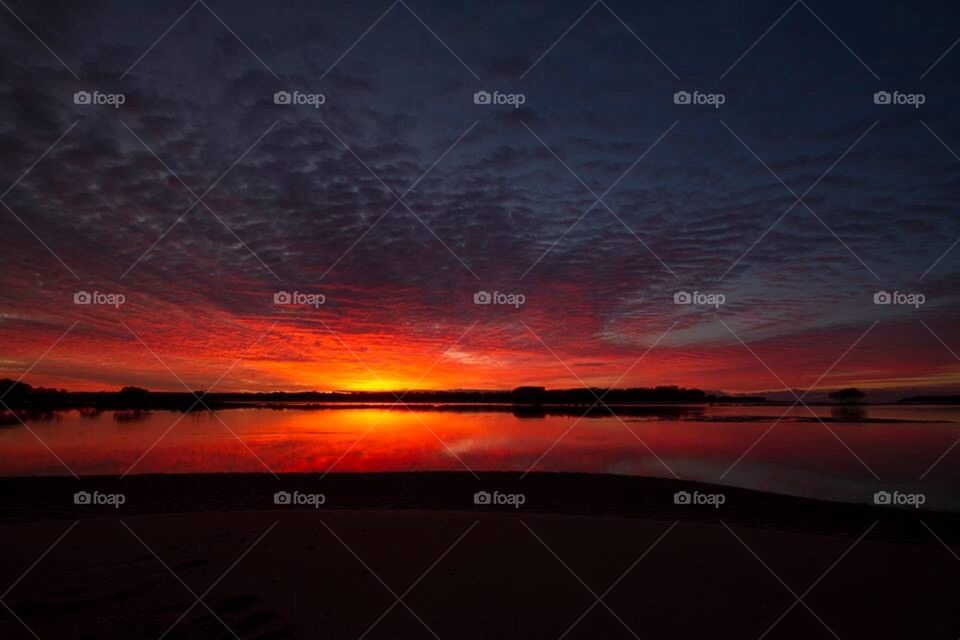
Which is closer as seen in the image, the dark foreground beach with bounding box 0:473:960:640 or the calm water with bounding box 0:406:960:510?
the dark foreground beach with bounding box 0:473:960:640

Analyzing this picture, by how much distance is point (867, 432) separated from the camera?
2998cm

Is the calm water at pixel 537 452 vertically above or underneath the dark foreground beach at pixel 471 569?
above

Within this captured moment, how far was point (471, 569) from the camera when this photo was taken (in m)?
7.88

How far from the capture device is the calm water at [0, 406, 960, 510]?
17.5 m

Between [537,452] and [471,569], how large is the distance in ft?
50.2

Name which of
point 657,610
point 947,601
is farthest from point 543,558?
point 947,601

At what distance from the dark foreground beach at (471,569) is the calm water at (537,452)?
17.2ft

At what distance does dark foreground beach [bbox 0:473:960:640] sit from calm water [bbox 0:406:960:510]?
5.25m

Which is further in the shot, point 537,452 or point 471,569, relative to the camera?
point 537,452

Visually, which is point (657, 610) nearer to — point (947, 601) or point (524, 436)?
point (947, 601)

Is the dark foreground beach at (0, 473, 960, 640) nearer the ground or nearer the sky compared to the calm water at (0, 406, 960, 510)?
nearer the ground

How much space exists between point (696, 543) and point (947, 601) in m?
3.06

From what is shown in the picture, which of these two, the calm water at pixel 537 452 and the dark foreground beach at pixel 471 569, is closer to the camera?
the dark foreground beach at pixel 471 569

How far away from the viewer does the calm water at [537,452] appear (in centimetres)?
1748
